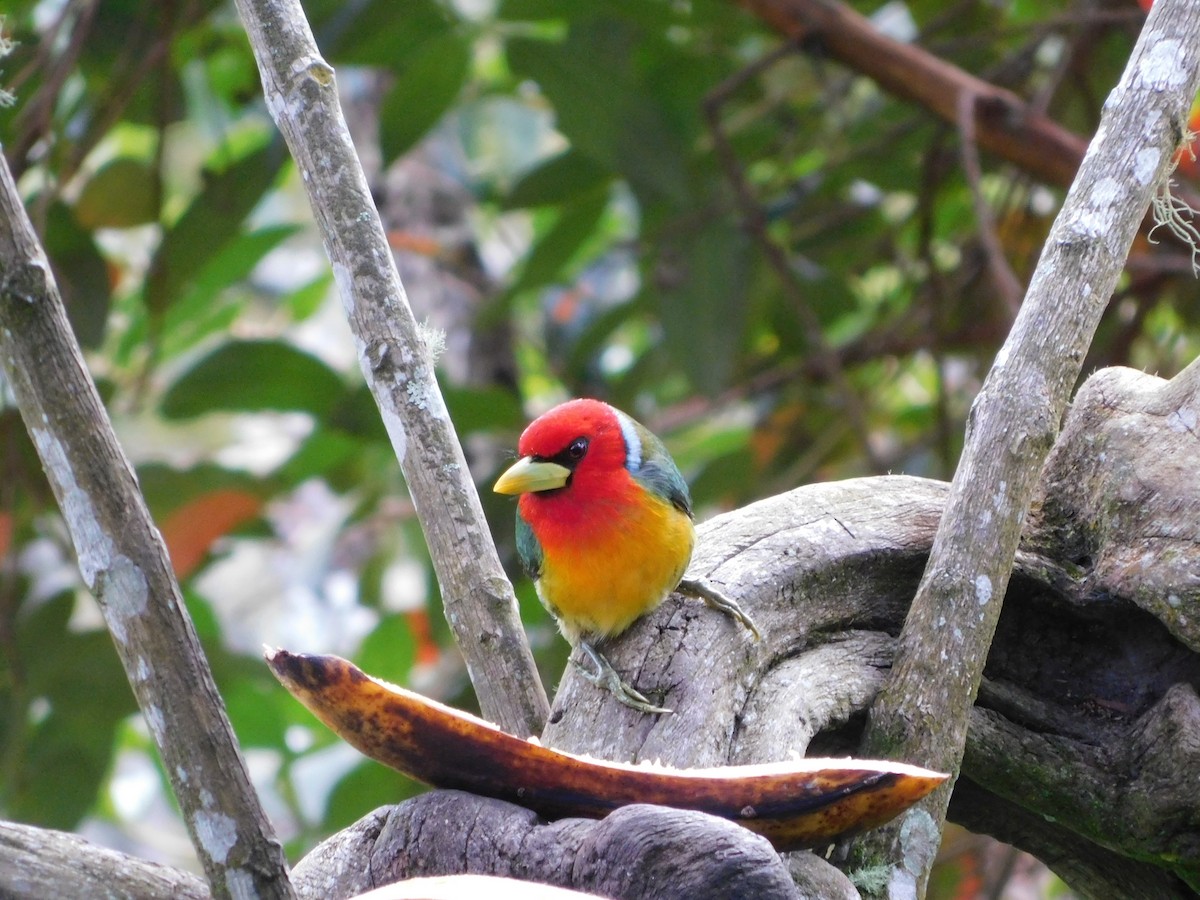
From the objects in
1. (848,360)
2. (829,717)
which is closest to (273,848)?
(829,717)

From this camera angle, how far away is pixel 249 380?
11.9ft

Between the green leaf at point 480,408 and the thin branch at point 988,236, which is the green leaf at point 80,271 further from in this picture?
the thin branch at point 988,236

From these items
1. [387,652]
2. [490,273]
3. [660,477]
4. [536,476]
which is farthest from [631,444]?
[490,273]

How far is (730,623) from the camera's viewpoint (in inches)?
72.4

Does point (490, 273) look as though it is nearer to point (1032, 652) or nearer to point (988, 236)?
point (988, 236)

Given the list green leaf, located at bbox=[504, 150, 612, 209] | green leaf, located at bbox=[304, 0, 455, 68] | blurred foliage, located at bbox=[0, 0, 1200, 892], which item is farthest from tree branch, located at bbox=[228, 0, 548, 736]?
green leaf, located at bbox=[504, 150, 612, 209]

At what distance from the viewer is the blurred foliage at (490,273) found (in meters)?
3.39

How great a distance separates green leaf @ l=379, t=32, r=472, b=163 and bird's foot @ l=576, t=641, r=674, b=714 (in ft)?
6.60

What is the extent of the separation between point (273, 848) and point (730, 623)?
0.85 metres

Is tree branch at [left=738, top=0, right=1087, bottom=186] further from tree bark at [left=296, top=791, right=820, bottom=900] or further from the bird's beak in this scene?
tree bark at [left=296, top=791, right=820, bottom=900]

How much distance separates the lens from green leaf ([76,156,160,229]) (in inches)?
135

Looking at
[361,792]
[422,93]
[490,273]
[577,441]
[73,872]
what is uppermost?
[422,93]

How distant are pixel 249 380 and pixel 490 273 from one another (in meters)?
1.33

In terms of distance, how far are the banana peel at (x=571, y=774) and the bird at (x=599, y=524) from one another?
401 millimetres
